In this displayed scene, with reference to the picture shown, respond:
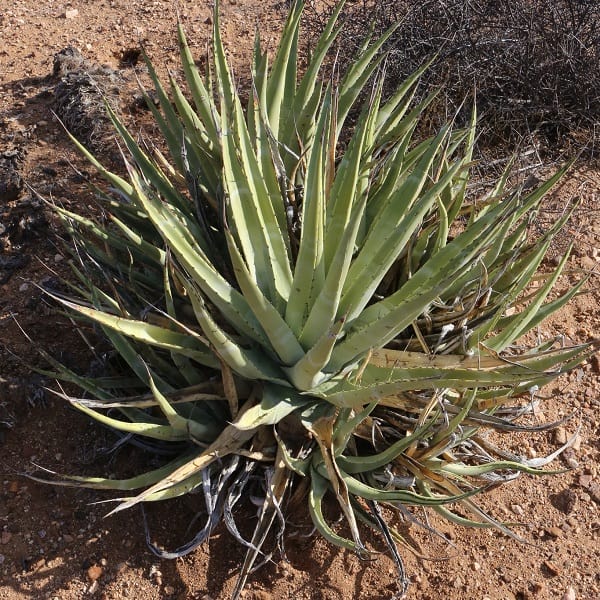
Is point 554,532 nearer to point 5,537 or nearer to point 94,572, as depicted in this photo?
point 94,572

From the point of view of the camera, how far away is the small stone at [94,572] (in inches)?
88.9

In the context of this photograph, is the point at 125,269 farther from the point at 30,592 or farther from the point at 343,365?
the point at 30,592

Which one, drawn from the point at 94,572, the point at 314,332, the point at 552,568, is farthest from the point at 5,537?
the point at 552,568

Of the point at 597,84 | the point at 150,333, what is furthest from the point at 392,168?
the point at 597,84

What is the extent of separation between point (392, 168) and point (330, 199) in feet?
0.81

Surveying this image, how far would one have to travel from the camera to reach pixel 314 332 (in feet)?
6.48

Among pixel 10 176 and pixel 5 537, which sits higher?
Answer: pixel 10 176

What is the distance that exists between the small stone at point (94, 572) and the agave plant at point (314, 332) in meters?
0.36

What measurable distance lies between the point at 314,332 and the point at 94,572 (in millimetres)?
1105

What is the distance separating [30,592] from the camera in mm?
2223

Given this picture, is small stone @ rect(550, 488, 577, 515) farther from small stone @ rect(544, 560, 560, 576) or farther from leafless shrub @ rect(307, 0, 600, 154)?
leafless shrub @ rect(307, 0, 600, 154)

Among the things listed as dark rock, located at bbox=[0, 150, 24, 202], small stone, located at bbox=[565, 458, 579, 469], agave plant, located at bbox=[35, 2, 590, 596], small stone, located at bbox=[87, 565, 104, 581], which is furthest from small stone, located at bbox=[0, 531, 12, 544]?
small stone, located at bbox=[565, 458, 579, 469]

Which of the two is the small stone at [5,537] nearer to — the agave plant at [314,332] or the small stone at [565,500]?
the agave plant at [314,332]

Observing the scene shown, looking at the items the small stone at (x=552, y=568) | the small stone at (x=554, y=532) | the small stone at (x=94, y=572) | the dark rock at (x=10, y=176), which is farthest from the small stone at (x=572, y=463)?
the dark rock at (x=10, y=176)
